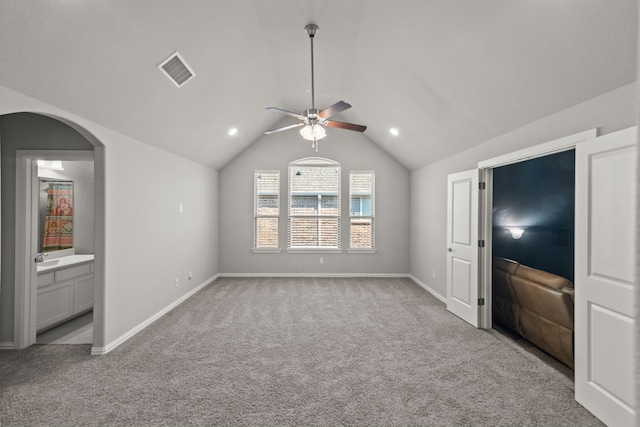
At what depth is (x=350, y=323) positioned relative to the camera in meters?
3.99

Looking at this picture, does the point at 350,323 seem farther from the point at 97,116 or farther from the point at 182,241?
the point at 97,116

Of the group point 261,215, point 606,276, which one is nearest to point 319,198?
point 261,215

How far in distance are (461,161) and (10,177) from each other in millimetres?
5400

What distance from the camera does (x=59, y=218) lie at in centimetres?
426

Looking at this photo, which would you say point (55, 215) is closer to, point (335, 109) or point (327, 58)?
point (335, 109)

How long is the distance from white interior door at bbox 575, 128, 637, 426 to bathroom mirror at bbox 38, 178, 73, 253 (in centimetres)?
584

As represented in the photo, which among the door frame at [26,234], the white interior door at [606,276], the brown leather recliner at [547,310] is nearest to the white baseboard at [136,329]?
the door frame at [26,234]

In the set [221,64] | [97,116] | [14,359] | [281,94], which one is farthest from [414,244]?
[14,359]

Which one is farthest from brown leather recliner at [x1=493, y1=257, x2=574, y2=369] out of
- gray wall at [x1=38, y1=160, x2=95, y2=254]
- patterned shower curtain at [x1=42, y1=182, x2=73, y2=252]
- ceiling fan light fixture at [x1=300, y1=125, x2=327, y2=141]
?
patterned shower curtain at [x1=42, y1=182, x2=73, y2=252]

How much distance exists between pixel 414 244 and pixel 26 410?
5.88m

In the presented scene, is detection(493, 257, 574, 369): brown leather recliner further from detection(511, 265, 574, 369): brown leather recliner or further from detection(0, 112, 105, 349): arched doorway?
detection(0, 112, 105, 349): arched doorway

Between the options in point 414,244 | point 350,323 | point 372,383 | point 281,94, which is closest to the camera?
point 372,383

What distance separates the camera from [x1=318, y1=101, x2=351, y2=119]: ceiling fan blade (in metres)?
2.93

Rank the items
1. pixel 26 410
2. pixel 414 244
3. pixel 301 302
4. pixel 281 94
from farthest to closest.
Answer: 1. pixel 414 244
2. pixel 281 94
3. pixel 301 302
4. pixel 26 410
